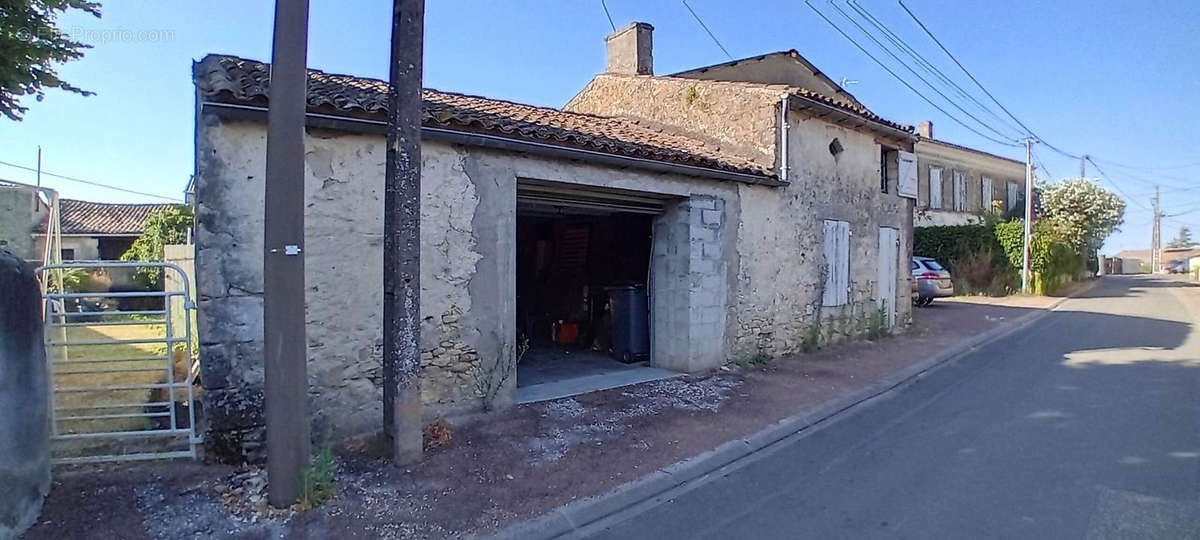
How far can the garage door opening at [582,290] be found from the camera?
300 inches

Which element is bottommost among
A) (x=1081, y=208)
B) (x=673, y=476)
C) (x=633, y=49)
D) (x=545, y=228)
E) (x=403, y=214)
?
(x=673, y=476)

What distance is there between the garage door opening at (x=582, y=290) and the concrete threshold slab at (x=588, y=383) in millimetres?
12

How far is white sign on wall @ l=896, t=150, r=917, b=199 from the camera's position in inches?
494

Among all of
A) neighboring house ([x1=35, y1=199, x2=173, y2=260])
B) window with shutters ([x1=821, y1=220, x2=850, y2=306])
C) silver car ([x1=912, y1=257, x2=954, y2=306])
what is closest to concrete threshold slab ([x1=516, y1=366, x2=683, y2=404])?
window with shutters ([x1=821, y1=220, x2=850, y2=306])

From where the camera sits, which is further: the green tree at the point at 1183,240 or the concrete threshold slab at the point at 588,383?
the green tree at the point at 1183,240

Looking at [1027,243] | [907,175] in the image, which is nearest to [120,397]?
[907,175]

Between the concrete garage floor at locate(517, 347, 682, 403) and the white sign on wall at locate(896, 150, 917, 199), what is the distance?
746cm

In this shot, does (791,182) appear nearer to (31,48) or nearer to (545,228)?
(545,228)

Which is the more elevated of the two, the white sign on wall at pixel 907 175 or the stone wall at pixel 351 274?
the white sign on wall at pixel 907 175

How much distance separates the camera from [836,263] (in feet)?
35.0

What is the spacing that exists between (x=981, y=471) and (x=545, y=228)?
8744 millimetres

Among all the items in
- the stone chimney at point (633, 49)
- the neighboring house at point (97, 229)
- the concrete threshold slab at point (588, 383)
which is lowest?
the concrete threshold slab at point (588, 383)

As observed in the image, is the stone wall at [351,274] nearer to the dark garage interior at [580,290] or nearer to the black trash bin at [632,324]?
the dark garage interior at [580,290]

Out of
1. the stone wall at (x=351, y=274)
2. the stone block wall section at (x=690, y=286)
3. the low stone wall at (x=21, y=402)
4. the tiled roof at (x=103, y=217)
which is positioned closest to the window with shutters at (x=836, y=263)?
the stone block wall section at (x=690, y=286)
